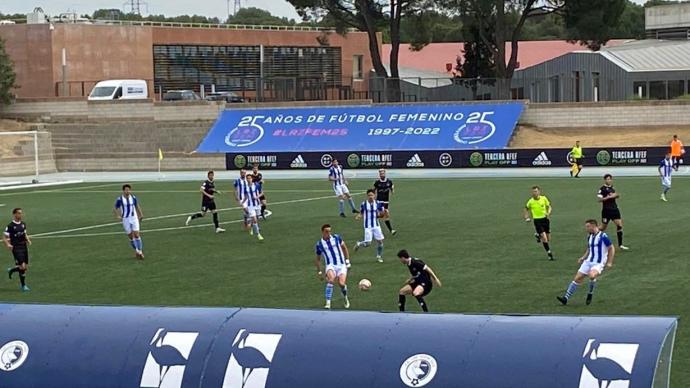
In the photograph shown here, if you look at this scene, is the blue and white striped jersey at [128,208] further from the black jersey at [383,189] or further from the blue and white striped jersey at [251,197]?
the black jersey at [383,189]

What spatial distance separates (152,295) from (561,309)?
8.59 m

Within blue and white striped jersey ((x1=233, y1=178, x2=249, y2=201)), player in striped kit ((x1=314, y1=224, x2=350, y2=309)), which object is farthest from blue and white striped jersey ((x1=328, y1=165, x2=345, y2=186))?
player in striped kit ((x1=314, y1=224, x2=350, y2=309))

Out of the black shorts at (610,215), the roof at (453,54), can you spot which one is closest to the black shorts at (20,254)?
the black shorts at (610,215)

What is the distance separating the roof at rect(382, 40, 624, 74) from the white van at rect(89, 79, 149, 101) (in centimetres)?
2905

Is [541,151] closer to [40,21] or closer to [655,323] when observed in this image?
[40,21]

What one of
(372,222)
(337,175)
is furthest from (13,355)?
(337,175)

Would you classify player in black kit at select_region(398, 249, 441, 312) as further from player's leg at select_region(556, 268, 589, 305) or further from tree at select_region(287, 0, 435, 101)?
tree at select_region(287, 0, 435, 101)

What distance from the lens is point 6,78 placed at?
2950 inches

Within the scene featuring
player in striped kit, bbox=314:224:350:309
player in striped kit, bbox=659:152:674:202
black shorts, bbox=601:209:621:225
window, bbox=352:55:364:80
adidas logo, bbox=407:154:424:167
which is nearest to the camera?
player in striped kit, bbox=314:224:350:309

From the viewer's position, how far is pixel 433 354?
12.0 m

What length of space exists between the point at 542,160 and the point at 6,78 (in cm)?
3449

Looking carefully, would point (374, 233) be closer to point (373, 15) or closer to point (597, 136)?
point (597, 136)

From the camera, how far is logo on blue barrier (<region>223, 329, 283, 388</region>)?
12.5 meters

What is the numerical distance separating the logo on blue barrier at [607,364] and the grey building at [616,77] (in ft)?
201
